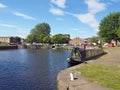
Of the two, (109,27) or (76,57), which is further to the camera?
(109,27)

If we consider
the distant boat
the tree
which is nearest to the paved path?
the distant boat

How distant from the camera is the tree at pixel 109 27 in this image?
117250mm

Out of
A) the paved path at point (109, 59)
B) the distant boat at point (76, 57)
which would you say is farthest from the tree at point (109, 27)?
the distant boat at point (76, 57)

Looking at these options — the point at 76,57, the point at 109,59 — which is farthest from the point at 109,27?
the point at 109,59

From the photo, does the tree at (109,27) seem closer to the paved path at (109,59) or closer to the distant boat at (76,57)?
the paved path at (109,59)

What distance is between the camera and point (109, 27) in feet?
390

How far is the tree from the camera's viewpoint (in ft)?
385

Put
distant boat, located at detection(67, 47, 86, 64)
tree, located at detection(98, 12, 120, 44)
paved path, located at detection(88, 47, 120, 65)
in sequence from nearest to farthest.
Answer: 1. paved path, located at detection(88, 47, 120, 65)
2. distant boat, located at detection(67, 47, 86, 64)
3. tree, located at detection(98, 12, 120, 44)

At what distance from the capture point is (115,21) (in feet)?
396

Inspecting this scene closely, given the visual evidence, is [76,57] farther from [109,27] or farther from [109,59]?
[109,27]

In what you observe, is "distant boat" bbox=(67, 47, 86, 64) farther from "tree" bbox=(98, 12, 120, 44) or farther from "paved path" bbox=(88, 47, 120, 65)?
"tree" bbox=(98, 12, 120, 44)

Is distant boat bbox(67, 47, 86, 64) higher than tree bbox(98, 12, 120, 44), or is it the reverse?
tree bbox(98, 12, 120, 44)

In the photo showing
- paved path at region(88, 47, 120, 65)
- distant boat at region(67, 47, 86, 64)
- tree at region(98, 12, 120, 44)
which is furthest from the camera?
tree at region(98, 12, 120, 44)

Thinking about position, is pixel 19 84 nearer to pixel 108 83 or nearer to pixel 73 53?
pixel 108 83
